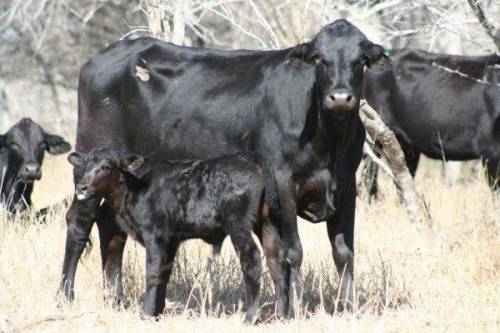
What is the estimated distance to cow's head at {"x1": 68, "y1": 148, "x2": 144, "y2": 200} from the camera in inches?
273

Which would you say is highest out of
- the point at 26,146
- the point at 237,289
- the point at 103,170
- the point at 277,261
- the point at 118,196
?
the point at 26,146

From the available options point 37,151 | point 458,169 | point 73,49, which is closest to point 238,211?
point 37,151

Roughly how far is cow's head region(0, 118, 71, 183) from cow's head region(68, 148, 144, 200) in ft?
13.8

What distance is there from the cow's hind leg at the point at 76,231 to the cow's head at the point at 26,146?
3177mm

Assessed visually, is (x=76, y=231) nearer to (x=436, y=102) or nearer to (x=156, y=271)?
(x=156, y=271)

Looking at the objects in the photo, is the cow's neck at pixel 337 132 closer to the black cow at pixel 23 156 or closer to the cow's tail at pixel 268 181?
the cow's tail at pixel 268 181

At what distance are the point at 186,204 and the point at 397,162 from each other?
9.98ft

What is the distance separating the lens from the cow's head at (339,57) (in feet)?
21.8

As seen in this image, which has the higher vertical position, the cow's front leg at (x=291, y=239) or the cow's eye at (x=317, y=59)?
the cow's eye at (x=317, y=59)

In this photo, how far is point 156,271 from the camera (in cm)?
677

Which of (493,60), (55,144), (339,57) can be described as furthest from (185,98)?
(493,60)

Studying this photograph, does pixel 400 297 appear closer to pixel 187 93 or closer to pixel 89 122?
pixel 187 93

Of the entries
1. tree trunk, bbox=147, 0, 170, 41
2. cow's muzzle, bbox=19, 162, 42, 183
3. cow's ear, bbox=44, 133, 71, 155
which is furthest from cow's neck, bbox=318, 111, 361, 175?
cow's ear, bbox=44, 133, 71, 155

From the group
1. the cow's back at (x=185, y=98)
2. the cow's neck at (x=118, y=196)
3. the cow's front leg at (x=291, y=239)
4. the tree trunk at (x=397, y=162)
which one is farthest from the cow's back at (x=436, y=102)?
the cow's neck at (x=118, y=196)
